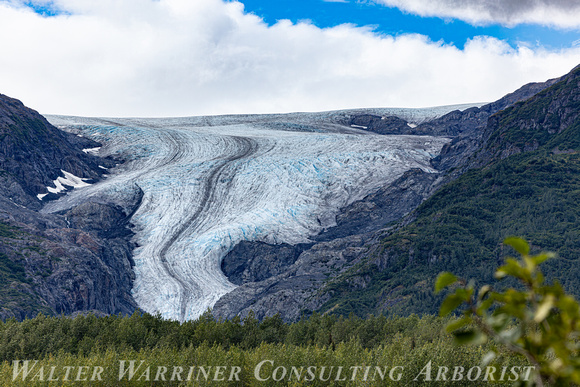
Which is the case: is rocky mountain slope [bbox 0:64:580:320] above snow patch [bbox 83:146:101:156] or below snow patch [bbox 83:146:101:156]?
below

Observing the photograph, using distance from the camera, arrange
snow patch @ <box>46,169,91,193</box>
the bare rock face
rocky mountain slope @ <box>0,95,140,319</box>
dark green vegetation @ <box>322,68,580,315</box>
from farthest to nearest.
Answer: snow patch @ <box>46,169,91,193</box>, the bare rock face, rocky mountain slope @ <box>0,95,140,319</box>, dark green vegetation @ <box>322,68,580,315</box>

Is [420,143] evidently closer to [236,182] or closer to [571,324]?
[236,182]

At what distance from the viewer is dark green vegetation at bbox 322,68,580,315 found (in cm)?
3600

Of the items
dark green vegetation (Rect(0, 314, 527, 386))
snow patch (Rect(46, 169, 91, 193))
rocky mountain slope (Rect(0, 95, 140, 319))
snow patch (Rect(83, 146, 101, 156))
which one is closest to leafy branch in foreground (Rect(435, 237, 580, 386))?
dark green vegetation (Rect(0, 314, 527, 386))

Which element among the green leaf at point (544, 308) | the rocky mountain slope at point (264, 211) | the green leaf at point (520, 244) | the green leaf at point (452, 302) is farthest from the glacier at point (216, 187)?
the green leaf at point (544, 308)

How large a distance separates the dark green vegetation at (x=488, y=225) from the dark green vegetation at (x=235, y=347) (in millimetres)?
14473

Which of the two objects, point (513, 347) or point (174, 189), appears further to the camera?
point (174, 189)

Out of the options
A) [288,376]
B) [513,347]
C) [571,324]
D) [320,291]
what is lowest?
[320,291]

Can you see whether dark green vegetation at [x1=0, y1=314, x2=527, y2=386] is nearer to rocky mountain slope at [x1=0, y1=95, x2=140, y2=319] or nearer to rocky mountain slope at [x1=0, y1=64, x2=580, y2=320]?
rocky mountain slope at [x1=0, y1=64, x2=580, y2=320]

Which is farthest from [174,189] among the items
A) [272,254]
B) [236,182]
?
[272,254]

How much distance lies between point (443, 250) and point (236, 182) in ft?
112

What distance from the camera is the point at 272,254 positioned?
176 ft

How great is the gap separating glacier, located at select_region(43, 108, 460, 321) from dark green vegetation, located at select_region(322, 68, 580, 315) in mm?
14744

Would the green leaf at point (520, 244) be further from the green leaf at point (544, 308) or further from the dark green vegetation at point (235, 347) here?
the dark green vegetation at point (235, 347)
